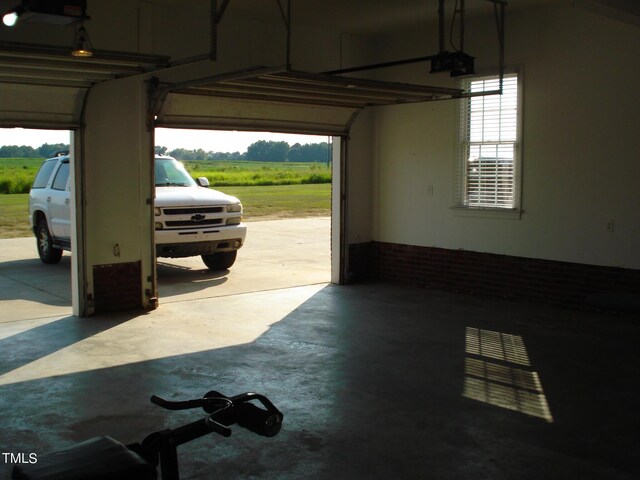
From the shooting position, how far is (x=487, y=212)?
1088cm

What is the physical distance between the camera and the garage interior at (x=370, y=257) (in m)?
5.55

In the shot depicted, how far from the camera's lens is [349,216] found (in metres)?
12.1

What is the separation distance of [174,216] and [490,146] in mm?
4986

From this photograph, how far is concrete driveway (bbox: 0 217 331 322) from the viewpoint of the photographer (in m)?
10.5

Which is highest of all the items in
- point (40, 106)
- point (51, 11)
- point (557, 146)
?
point (51, 11)

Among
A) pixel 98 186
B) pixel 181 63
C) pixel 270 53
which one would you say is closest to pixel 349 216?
pixel 270 53

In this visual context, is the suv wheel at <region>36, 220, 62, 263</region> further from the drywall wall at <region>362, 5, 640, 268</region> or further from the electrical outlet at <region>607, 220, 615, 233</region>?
the electrical outlet at <region>607, 220, 615, 233</region>

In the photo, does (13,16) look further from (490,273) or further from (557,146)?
(490,273)

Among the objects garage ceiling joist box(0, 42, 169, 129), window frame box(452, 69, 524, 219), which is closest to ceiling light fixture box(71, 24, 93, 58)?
garage ceiling joist box(0, 42, 169, 129)

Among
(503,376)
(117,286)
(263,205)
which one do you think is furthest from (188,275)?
(263,205)

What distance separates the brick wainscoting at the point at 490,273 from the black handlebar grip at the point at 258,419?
A: 6.32m

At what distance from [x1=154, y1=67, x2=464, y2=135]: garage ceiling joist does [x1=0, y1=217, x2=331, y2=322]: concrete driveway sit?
8.35 ft

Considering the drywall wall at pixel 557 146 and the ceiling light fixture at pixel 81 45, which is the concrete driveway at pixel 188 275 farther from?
the ceiling light fixture at pixel 81 45

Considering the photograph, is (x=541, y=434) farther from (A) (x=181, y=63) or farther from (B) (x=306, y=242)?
(B) (x=306, y=242)
